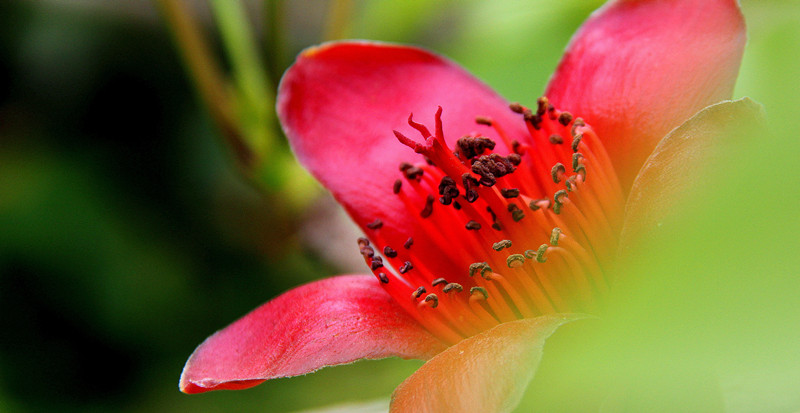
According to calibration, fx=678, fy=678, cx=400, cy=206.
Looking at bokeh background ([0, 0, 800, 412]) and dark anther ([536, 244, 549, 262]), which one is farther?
bokeh background ([0, 0, 800, 412])

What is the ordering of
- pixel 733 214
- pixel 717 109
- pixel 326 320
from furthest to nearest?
pixel 326 320
pixel 717 109
pixel 733 214

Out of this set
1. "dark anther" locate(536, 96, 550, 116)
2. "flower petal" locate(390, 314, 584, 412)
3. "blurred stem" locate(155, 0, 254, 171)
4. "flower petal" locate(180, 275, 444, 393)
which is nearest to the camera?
"flower petal" locate(390, 314, 584, 412)

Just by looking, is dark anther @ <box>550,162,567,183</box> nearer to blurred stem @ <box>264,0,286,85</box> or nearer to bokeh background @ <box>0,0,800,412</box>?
bokeh background @ <box>0,0,800,412</box>

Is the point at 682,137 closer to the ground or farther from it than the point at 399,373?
farther from it

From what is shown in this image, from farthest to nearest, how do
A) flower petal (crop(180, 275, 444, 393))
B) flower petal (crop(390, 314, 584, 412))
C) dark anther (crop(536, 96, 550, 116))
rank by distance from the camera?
1. dark anther (crop(536, 96, 550, 116))
2. flower petal (crop(180, 275, 444, 393))
3. flower petal (crop(390, 314, 584, 412))

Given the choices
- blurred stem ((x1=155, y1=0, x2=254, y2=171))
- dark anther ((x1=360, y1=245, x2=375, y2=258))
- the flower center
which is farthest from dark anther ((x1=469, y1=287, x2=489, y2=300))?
blurred stem ((x1=155, y1=0, x2=254, y2=171))

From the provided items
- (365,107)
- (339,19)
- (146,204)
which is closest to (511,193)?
A: (365,107)

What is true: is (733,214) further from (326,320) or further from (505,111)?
(505,111)

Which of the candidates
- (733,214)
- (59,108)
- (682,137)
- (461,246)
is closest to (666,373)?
(733,214)
